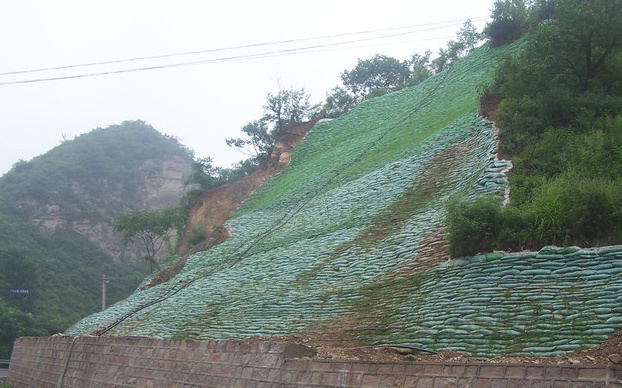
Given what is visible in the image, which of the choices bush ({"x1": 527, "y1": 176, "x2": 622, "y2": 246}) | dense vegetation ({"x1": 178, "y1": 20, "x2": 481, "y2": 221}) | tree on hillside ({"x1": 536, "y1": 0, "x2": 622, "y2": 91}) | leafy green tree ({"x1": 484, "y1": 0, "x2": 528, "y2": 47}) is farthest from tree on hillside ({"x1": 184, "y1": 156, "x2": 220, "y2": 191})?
bush ({"x1": 527, "y1": 176, "x2": 622, "y2": 246})

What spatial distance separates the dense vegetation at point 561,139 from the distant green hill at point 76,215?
79.0 feet

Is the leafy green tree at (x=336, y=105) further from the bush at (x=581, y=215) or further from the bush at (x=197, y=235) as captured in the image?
the bush at (x=581, y=215)

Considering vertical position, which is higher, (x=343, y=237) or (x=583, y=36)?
(x=583, y=36)

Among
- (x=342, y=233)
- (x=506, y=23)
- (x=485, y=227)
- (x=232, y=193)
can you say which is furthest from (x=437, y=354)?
(x=232, y=193)

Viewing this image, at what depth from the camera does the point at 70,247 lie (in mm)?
43750

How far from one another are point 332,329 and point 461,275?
1928mm

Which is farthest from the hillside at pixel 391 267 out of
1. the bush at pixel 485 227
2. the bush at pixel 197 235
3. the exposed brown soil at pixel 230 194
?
the exposed brown soil at pixel 230 194

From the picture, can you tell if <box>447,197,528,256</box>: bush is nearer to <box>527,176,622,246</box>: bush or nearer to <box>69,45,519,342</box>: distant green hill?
<box>527,176,622,246</box>: bush

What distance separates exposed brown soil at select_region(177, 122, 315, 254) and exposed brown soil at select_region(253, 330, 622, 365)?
14991mm

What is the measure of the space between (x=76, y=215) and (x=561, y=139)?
4328 centimetres

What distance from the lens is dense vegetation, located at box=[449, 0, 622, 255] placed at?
26.4ft

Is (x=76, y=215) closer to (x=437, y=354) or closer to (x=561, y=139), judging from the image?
(x=561, y=139)

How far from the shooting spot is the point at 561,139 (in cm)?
1108

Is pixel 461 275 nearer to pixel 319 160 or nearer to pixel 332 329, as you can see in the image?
pixel 332 329
